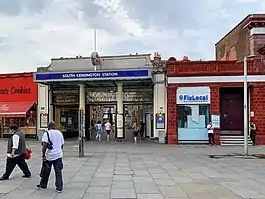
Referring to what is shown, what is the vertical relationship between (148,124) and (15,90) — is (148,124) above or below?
below

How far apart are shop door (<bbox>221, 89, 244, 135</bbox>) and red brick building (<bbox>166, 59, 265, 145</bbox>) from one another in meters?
0.96

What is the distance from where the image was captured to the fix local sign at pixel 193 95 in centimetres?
2895

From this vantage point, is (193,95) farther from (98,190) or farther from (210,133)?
(98,190)

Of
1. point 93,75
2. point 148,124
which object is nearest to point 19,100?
point 93,75

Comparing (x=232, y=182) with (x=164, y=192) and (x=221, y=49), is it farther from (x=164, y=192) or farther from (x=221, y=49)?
(x=221, y=49)

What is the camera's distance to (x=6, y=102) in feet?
114

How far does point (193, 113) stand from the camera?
1153 inches

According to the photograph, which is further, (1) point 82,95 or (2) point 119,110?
(1) point 82,95

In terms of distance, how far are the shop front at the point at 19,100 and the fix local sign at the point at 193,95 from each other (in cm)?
1200

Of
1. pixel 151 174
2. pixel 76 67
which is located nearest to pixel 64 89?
pixel 76 67

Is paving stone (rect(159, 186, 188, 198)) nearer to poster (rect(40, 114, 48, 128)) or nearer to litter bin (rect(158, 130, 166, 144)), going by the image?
litter bin (rect(158, 130, 166, 144))

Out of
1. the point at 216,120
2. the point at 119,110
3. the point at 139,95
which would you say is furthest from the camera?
the point at 139,95

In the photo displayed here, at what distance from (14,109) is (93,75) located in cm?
828

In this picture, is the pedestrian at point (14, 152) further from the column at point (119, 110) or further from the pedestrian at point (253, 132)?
the pedestrian at point (253, 132)
